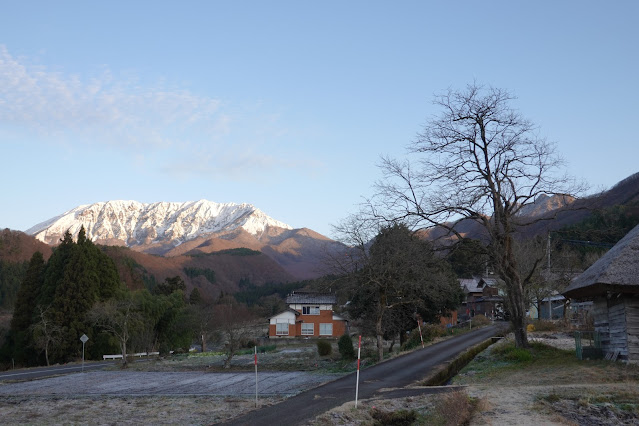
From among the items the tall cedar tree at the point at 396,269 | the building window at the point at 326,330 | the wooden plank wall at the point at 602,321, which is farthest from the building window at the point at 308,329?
the wooden plank wall at the point at 602,321

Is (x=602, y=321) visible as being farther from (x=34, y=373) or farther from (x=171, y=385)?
(x=34, y=373)

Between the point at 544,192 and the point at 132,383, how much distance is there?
20.5m

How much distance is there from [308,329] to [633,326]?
55.4 meters

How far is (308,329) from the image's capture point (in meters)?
71.4

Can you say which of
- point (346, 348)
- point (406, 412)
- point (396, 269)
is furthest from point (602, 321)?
point (346, 348)

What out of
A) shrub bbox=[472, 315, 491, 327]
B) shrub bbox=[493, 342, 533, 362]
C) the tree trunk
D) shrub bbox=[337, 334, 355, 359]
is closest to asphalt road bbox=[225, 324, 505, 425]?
the tree trunk

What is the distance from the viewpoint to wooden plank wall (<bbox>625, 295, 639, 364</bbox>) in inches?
712

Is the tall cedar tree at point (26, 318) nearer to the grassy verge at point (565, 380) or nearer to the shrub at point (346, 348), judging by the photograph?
the shrub at point (346, 348)

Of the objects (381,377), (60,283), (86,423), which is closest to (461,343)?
(381,377)

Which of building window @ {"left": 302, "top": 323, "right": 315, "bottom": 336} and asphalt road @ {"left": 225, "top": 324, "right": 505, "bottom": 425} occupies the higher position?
asphalt road @ {"left": 225, "top": 324, "right": 505, "bottom": 425}

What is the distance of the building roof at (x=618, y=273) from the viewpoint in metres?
18.1

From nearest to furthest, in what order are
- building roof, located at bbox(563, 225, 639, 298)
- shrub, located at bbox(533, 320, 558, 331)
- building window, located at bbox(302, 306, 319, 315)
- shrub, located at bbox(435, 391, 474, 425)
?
shrub, located at bbox(435, 391, 474, 425), building roof, located at bbox(563, 225, 639, 298), shrub, located at bbox(533, 320, 558, 331), building window, located at bbox(302, 306, 319, 315)

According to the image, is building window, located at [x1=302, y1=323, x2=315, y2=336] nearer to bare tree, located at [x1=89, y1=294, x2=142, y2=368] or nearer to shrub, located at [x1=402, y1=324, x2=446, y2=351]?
bare tree, located at [x1=89, y1=294, x2=142, y2=368]

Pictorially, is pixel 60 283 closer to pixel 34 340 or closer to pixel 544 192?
pixel 34 340
